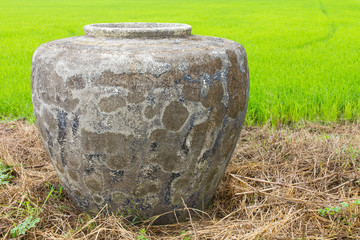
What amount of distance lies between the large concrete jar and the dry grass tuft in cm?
15

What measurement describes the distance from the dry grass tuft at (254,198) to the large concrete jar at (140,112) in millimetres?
154

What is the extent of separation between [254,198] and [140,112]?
854mm

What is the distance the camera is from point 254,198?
6.41 ft

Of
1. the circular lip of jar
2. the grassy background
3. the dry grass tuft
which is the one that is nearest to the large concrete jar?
the circular lip of jar

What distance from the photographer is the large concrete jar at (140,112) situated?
4.72ft

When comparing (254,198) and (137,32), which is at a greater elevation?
(137,32)

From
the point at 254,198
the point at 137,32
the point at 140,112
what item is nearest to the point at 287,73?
the point at 254,198

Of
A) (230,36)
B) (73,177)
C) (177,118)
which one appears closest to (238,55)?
(177,118)

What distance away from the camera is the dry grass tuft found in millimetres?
1657

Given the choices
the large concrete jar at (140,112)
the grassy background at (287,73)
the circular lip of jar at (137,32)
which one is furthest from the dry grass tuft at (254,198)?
the circular lip of jar at (137,32)

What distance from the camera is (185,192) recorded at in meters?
1.71

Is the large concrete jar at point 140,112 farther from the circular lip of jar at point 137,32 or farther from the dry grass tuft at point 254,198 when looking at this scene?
the dry grass tuft at point 254,198

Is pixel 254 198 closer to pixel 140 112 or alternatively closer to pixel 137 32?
pixel 140 112

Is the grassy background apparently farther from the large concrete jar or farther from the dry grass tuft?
the large concrete jar
